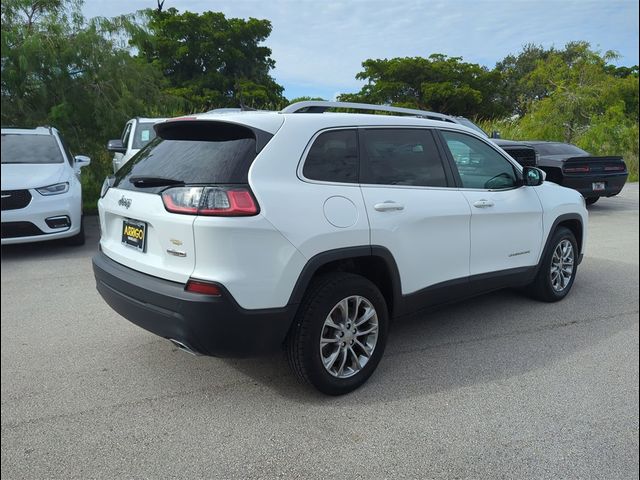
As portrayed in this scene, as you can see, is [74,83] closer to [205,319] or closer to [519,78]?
[519,78]

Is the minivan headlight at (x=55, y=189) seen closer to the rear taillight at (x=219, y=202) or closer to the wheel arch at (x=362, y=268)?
the rear taillight at (x=219, y=202)

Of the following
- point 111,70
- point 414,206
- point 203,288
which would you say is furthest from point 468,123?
point 111,70

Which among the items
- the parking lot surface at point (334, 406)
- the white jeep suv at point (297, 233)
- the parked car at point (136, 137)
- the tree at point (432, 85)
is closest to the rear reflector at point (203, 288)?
the white jeep suv at point (297, 233)

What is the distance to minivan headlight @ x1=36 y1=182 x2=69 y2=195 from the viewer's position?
21.6ft

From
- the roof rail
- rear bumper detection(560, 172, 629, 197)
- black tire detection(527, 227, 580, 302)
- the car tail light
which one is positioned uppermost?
the roof rail

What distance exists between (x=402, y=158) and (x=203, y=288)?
1.68 meters

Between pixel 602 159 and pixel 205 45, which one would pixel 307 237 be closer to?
pixel 205 45

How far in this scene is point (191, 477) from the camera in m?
2.39

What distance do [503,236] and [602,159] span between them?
3010 millimetres

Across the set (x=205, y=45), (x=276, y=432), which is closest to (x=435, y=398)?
(x=276, y=432)

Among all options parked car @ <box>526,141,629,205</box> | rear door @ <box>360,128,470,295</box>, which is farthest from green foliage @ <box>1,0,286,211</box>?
parked car @ <box>526,141,629,205</box>

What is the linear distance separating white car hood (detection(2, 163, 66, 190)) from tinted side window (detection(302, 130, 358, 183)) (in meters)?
4.99

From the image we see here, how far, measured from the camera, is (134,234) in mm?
3053

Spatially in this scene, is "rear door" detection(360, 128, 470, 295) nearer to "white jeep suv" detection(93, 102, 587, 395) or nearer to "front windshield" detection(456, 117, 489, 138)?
"white jeep suv" detection(93, 102, 587, 395)
